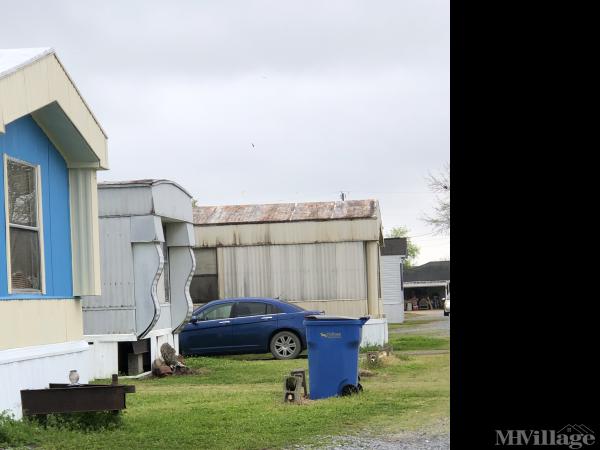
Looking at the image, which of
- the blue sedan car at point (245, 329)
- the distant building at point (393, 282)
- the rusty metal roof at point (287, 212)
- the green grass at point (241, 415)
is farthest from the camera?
the distant building at point (393, 282)

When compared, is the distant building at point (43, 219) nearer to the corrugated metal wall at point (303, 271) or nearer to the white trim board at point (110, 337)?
the white trim board at point (110, 337)

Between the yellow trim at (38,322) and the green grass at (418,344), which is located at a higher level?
the yellow trim at (38,322)

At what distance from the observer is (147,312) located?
56.9ft

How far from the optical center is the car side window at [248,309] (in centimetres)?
2173

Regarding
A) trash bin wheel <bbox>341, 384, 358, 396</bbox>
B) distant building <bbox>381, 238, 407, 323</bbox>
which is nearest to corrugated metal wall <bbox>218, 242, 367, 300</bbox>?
trash bin wheel <bbox>341, 384, 358, 396</bbox>

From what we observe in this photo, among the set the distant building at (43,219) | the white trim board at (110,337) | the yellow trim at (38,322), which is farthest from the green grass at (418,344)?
the yellow trim at (38,322)

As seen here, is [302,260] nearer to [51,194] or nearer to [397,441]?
[51,194]

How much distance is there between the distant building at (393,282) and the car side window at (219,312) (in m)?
28.7

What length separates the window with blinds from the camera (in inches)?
409

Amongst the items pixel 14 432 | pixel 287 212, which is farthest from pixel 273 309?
pixel 14 432
